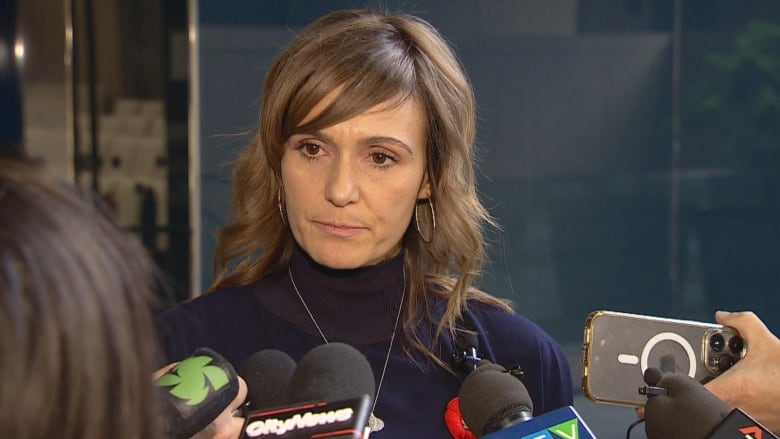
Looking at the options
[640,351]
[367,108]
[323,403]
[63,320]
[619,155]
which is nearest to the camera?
[63,320]

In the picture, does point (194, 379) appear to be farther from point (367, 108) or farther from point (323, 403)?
point (367, 108)

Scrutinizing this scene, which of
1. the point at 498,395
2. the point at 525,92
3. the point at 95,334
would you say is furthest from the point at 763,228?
the point at 95,334

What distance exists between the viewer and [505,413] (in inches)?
41.6

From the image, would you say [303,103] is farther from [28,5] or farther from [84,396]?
[28,5]

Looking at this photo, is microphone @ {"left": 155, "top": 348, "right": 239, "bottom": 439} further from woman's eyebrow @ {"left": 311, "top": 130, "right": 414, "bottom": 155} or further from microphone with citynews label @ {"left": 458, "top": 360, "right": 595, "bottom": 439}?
woman's eyebrow @ {"left": 311, "top": 130, "right": 414, "bottom": 155}

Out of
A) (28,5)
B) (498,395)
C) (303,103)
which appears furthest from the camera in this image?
(28,5)

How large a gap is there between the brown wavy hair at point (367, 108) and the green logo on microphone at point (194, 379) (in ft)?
1.73

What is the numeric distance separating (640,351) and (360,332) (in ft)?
1.46

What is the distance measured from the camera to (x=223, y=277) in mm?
1650

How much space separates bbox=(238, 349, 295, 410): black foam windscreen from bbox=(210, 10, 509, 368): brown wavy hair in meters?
0.39

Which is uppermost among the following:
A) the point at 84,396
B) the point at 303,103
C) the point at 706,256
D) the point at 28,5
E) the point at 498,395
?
the point at 28,5

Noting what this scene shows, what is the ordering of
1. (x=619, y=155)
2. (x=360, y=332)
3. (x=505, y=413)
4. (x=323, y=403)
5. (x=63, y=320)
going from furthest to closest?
(x=619, y=155), (x=360, y=332), (x=505, y=413), (x=323, y=403), (x=63, y=320)

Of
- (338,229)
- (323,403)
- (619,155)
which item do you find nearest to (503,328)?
(338,229)

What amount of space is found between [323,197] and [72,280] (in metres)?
0.87
